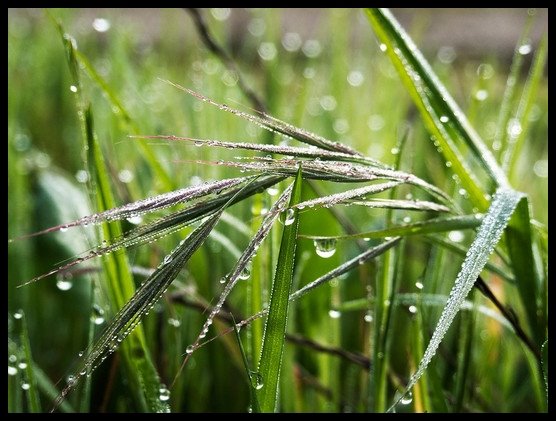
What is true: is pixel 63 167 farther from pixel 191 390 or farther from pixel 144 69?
pixel 191 390

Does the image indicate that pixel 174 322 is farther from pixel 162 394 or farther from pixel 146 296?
pixel 146 296

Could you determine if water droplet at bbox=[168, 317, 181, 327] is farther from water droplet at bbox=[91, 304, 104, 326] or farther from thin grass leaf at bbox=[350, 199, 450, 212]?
thin grass leaf at bbox=[350, 199, 450, 212]

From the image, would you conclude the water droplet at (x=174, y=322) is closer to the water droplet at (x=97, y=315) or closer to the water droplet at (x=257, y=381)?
the water droplet at (x=97, y=315)

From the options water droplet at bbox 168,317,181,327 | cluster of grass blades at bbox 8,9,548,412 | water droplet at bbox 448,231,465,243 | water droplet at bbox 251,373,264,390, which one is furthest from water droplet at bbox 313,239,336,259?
water droplet at bbox 448,231,465,243

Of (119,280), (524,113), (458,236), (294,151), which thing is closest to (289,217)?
(294,151)

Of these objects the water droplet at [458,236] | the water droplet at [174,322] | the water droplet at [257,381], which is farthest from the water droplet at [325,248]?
the water droplet at [458,236]
